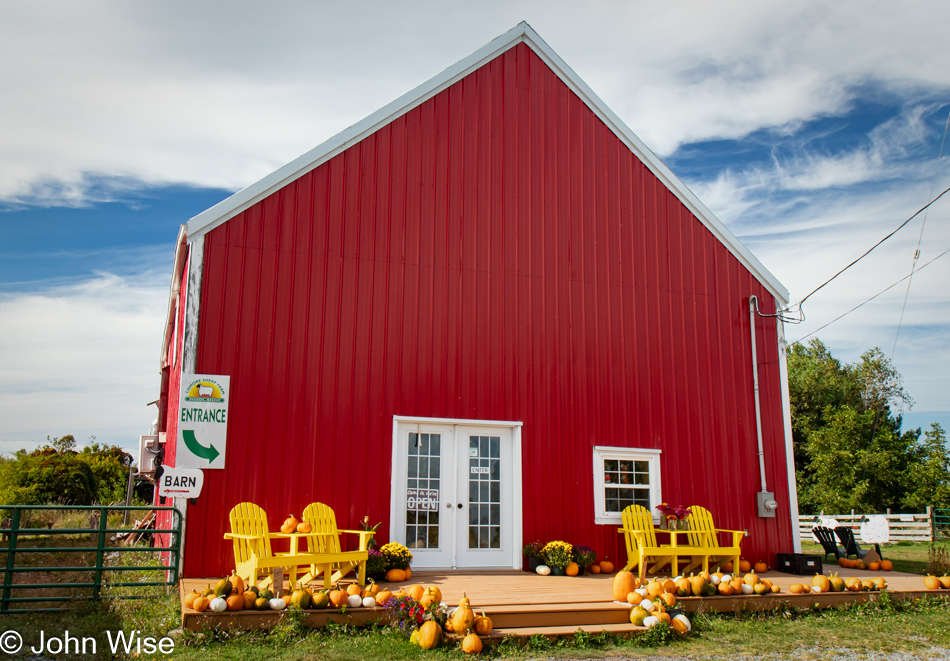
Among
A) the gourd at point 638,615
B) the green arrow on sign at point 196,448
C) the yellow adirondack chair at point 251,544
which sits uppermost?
the green arrow on sign at point 196,448

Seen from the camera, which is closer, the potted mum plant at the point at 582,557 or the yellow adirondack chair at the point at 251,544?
the yellow adirondack chair at the point at 251,544

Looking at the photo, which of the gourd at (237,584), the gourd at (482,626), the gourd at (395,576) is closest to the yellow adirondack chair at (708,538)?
the gourd at (395,576)

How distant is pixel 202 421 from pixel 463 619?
13.0 ft

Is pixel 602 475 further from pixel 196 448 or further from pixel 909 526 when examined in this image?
pixel 909 526

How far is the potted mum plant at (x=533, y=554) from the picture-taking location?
8.99 meters

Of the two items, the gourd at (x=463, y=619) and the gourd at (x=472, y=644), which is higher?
the gourd at (x=463, y=619)

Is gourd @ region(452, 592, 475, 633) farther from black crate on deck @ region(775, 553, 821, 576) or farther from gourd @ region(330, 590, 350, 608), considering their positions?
black crate on deck @ region(775, 553, 821, 576)

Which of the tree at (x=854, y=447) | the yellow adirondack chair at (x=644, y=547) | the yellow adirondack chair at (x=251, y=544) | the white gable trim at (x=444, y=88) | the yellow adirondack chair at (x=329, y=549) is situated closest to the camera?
the yellow adirondack chair at (x=251, y=544)

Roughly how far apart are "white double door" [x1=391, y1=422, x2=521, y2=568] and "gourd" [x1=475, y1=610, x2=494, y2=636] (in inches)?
110

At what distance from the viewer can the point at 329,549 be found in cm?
780

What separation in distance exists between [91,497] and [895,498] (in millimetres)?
26191

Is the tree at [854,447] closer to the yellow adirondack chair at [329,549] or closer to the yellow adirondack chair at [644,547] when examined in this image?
the yellow adirondack chair at [644,547]

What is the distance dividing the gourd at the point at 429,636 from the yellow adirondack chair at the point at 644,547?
3380mm

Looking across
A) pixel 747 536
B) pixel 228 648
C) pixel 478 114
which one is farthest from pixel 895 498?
pixel 228 648
